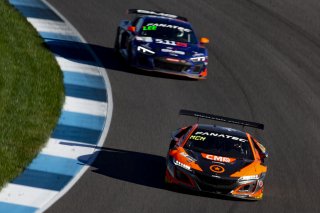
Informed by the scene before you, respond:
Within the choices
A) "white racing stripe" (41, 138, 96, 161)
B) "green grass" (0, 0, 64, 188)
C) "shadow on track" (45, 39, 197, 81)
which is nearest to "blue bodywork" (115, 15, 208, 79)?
"shadow on track" (45, 39, 197, 81)

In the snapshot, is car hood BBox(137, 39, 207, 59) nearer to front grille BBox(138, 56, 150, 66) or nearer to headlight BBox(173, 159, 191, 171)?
front grille BBox(138, 56, 150, 66)

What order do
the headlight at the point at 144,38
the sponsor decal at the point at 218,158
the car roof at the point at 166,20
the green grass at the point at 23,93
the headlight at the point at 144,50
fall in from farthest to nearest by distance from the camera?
the car roof at the point at 166,20 → the headlight at the point at 144,38 → the headlight at the point at 144,50 → the green grass at the point at 23,93 → the sponsor decal at the point at 218,158

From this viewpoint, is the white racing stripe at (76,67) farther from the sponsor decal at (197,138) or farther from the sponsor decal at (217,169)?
the sponsor decal at (217,169)

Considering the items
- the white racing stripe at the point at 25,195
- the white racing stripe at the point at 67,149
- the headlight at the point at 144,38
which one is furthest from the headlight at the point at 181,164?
the headlight at the point at 144,38

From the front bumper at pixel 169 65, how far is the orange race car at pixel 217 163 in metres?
5.68

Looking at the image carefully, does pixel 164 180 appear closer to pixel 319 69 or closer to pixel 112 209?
pixel 112 209

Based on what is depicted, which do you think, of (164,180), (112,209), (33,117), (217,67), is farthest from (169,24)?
(112,209)

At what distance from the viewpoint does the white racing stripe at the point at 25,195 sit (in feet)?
51.4

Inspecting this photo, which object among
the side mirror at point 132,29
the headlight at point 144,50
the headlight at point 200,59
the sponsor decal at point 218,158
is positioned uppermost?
the side mirror at point 132,29

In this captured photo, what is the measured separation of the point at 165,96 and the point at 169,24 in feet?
9.47

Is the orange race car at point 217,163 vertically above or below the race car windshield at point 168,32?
below

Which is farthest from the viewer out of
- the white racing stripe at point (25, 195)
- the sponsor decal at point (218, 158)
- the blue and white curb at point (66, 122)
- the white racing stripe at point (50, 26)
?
the white racing stripe at point (50, 26)

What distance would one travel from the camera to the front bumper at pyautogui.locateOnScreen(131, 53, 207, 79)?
23.7 m

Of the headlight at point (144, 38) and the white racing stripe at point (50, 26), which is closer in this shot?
the headlight at point (144, 38)
